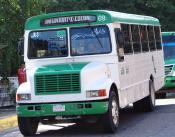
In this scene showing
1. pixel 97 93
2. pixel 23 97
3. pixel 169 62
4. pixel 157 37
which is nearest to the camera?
pixel 97 93

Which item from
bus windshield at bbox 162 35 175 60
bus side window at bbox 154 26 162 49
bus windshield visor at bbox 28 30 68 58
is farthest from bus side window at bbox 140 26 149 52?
bus windshield at bbox 162 35 175 60

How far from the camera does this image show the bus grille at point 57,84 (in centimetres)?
1239

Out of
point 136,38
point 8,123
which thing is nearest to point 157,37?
point 136,38

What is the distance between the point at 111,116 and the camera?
12500 mm

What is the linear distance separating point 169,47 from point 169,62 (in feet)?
2.53

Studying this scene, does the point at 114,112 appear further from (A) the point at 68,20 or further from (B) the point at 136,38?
(B) the point at 136,38

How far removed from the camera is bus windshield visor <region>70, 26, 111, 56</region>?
13.2m

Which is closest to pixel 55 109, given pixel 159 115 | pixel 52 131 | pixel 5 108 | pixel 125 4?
pixel 52 131

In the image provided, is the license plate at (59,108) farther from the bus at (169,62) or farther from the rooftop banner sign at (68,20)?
the bus at (169,62)

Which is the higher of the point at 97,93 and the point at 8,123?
the point at 97,93

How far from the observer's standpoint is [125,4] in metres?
32.8

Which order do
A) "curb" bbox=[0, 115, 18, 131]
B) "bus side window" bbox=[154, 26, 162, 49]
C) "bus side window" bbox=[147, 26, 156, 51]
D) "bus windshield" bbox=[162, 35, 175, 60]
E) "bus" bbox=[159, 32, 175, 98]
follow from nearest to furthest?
"curb" bbox=[0, 115, 18, 131]
"bus side window" bbox=[147, 26, 156, 51]
"bus side window" bbox=[154, 26, 162, 49]
"bus" bbox=[159, 32, 175, 98]
"bus windshield" bbox=[162, 35, 175, 60]

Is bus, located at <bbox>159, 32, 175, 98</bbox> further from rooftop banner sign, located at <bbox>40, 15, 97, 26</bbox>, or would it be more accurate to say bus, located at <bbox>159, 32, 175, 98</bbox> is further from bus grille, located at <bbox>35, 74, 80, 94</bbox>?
bus grille, located at <bbox>35, 74, 80, 94</bbox>

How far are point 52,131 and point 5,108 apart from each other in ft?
22.8
